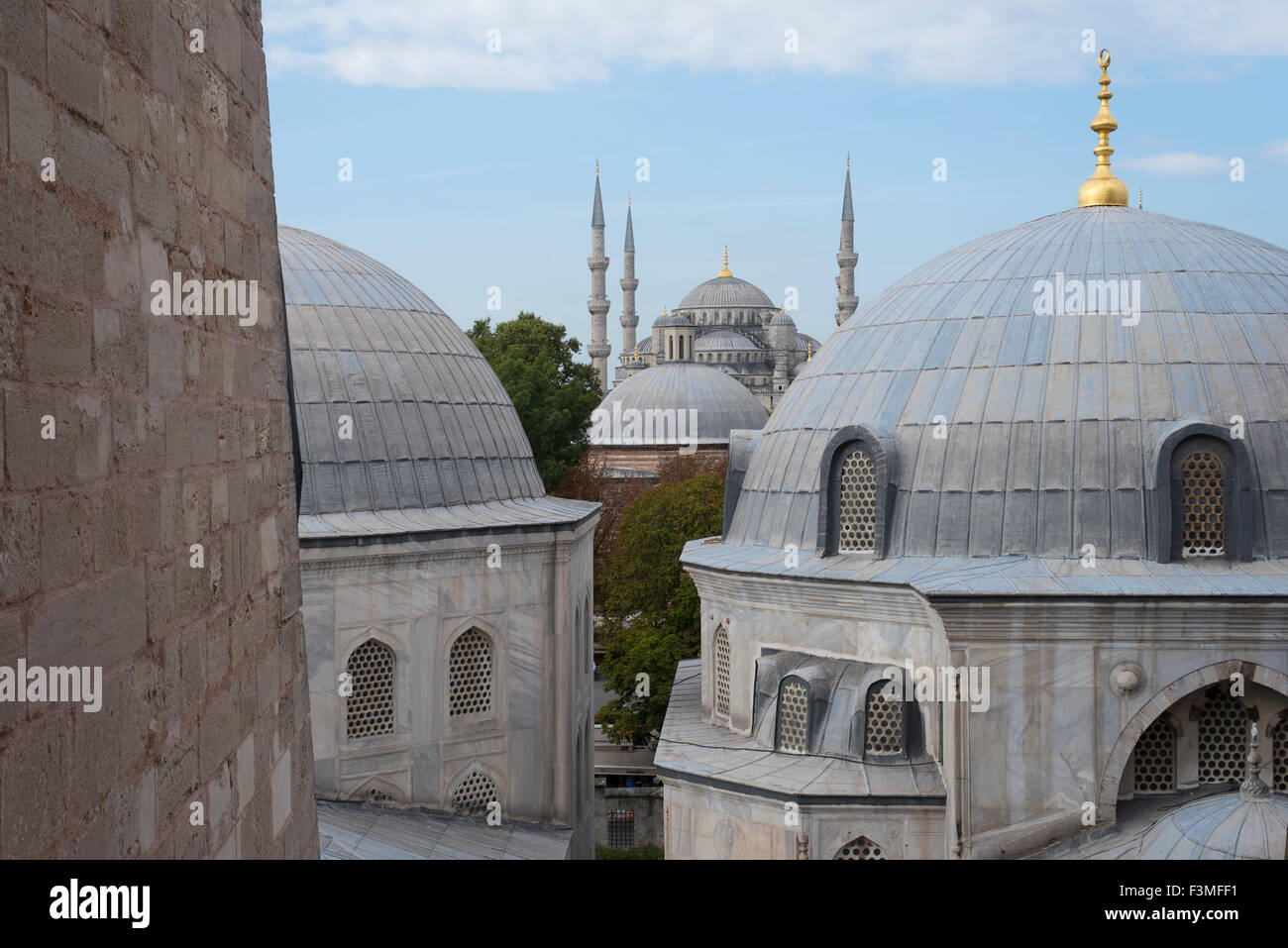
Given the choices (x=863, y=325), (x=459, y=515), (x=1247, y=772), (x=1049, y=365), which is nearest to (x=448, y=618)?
(x=459, y=515)

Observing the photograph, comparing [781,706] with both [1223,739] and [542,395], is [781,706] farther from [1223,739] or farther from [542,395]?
[542,395]

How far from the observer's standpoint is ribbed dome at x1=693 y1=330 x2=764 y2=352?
7906cm

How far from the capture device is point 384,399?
17.1 m

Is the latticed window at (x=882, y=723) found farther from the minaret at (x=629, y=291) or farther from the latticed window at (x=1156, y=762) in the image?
the minaret at (x=629, y=291)

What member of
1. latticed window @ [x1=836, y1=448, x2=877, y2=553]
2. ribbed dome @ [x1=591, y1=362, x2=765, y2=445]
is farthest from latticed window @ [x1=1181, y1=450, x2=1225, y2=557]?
ribbed dome @ [x1=591, y1=362, x2=765, y2=445]

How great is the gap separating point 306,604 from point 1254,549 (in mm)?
10455

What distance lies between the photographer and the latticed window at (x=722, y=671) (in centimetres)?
1609

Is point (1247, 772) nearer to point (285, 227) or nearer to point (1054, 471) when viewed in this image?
point (1054, 471)

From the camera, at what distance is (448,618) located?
53.5 ft

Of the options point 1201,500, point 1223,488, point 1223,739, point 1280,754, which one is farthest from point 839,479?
point 1280,754

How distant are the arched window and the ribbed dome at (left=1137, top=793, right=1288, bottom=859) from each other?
3.00 metres

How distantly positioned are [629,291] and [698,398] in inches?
1102

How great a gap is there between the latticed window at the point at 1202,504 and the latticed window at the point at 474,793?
8904mm

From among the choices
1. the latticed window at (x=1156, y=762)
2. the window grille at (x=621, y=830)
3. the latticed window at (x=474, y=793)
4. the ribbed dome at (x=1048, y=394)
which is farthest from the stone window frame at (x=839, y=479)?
the window grille at (x=621, y=830)
